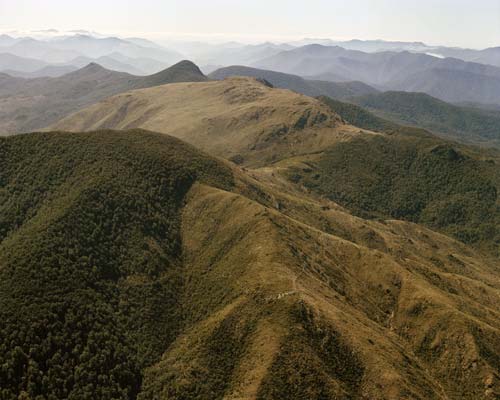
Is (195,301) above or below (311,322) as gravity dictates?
below

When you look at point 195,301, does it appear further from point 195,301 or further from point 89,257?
point 89,257

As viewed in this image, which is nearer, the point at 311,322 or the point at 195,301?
the point at 311,322

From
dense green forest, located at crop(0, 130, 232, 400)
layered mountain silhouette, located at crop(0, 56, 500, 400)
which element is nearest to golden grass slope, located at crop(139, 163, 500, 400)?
layered mountain silhouette, located at crop(0, 56, 500, 400)

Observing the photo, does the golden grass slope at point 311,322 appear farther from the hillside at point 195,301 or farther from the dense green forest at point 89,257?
the dense green forest at point 89,257

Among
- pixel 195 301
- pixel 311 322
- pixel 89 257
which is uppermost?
pixel 311 322

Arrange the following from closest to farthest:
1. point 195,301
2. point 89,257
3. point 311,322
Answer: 1. point 311,322
2. point 89,257
3. point 195,301

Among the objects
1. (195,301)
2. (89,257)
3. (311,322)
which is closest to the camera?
(311,322)

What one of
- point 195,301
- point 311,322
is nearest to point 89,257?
point 195,301
